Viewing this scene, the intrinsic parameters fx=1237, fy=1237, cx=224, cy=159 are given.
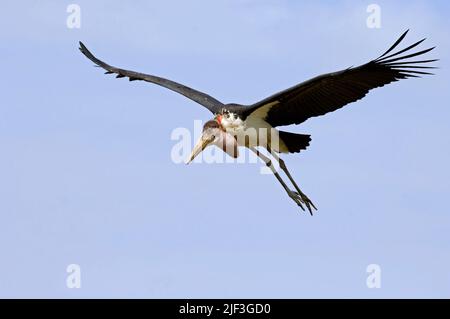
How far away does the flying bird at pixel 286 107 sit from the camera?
60.2 feet

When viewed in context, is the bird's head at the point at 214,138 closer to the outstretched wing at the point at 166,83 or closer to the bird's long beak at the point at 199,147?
the bird's long beak at the point at 199,147

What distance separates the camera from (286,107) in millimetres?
19438

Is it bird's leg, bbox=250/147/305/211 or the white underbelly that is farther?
bird's leg, bbox=250/147/305/211

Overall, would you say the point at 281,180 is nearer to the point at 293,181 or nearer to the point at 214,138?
the point at 293,181

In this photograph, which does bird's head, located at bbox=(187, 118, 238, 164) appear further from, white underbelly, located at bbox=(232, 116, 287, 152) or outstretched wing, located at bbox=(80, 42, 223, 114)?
outstretched wing, located at bbox=(80, 42, 223, 114)

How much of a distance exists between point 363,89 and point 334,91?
1.45 ft

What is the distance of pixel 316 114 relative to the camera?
1948 cm

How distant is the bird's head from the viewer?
1945 centimetres

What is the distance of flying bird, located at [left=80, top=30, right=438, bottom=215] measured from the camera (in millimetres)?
18344

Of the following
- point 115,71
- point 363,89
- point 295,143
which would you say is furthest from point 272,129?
point 115,71

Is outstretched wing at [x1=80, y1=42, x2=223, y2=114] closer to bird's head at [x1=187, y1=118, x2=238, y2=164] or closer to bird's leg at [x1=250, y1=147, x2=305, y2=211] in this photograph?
bird's head at [x1=187, y1=118, x2=238, y2=164]

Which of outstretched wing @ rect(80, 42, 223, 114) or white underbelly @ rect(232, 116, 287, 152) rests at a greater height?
outstretched wing @ rect(80, 42, 223, 114)

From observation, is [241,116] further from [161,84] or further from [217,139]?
[161,84]

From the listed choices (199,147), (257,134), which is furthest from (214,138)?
(257,134)
